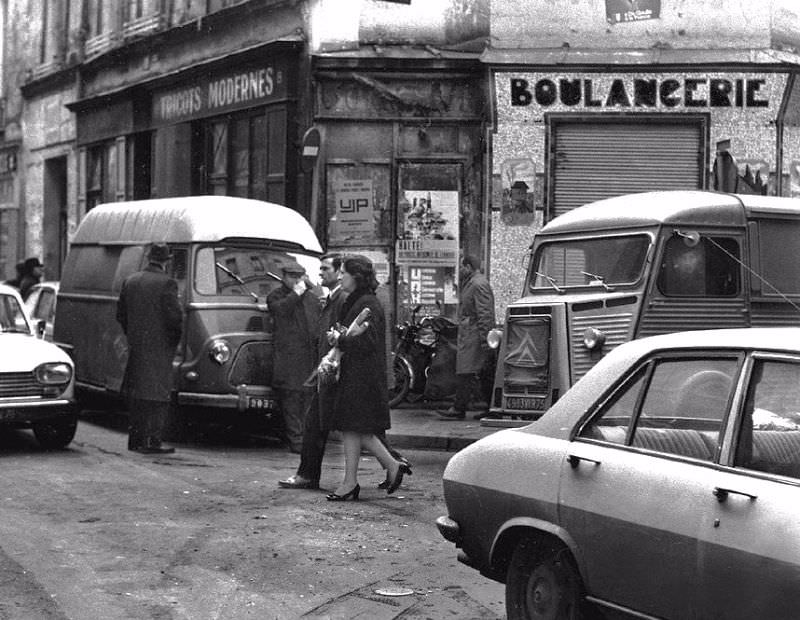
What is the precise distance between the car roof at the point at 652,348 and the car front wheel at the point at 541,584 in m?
0.49

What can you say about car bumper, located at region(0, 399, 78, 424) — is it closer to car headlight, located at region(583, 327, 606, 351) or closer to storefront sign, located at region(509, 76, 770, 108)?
car headlight, located at region(583, 327, 606, 351)

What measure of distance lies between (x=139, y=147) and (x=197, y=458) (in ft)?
46.5

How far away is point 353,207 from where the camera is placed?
62.7ft

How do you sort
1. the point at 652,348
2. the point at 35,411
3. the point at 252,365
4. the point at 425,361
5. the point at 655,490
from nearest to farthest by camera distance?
the point at 655,490
the point at 652,348
the point at 35,411
the point at 252,365
the point at 425,361

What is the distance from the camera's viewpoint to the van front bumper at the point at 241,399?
13.5 m

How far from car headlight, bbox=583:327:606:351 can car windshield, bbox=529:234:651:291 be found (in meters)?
0.50

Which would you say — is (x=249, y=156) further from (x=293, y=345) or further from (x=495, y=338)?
(x=495, y=338)

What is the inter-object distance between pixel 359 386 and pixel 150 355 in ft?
10.8

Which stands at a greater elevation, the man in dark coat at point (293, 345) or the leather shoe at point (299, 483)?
the man in dark coat at point (293, 345)

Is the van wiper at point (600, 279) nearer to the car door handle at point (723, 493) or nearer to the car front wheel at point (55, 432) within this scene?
the car front wheel at point (55, 432)

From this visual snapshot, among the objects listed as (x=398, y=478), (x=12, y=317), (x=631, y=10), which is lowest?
(x=398, y=478)

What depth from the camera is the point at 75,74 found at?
29.0 metres

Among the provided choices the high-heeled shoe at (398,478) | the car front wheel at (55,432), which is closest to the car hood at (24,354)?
the car front wheel at (55,432)

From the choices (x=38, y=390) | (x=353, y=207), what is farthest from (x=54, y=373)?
(x=353, y=207)
